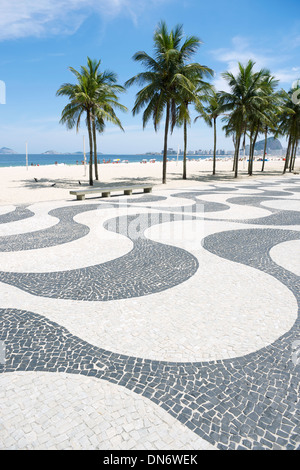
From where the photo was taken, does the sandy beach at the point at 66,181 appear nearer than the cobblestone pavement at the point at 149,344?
No

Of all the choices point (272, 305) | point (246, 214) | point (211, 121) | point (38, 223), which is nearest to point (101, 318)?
point (272, 305)

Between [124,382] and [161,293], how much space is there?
1.77 metres

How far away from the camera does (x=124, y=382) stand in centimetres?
261

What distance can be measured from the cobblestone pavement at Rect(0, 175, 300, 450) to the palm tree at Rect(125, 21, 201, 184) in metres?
13.9

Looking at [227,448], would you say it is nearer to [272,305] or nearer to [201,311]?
[201,311]

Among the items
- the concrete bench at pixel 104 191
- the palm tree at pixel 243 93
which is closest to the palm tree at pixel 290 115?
the palm tree at pixel 243 93

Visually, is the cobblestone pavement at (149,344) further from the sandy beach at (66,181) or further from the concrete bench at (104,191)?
the sandy beach at (66,181)

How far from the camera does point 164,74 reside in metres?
17.9

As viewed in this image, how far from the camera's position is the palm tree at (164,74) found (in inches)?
690

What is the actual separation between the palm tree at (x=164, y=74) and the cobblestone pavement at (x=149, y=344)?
13.9m

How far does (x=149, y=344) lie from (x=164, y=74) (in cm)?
1815

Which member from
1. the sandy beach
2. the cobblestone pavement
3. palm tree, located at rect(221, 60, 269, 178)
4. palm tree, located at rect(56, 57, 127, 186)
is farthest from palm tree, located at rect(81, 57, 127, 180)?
the cobblestone pavement

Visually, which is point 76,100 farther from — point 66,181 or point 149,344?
point 149,344

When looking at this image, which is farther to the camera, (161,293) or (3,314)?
(161,293)
